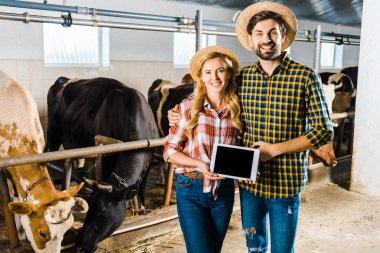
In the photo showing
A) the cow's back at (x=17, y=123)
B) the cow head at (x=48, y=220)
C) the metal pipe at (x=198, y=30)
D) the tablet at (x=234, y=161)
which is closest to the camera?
the tablet at (x=234, y=161)

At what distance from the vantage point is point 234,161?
2.07m

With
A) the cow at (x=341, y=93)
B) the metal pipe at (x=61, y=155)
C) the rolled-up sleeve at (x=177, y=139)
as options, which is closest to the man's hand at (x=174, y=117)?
the rolled-up sleeve at (x=177, y=139)

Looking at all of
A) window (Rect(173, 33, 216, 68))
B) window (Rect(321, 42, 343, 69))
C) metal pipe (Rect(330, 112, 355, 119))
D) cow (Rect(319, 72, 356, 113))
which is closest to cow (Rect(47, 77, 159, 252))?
metal pipe (Rect(330, 112, 355, 119))

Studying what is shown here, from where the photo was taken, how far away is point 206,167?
2.18 meters

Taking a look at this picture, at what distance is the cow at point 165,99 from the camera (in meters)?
6.31

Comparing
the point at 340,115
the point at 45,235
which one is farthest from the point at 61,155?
the point at 340,115

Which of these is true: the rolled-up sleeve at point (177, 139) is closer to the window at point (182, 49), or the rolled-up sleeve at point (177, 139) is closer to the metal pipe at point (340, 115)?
the metal pipe at point (340, 115)

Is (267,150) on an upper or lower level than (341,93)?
lower

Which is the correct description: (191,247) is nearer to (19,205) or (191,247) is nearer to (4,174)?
(19,205)

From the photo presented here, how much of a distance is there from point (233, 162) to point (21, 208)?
1.65 m

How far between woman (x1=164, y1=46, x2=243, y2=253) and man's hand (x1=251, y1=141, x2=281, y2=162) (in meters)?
0.16

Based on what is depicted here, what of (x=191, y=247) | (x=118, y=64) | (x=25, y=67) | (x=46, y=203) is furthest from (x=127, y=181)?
(x=118, y=64)

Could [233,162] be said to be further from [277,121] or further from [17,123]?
[17,123]

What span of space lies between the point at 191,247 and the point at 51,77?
238 inches
